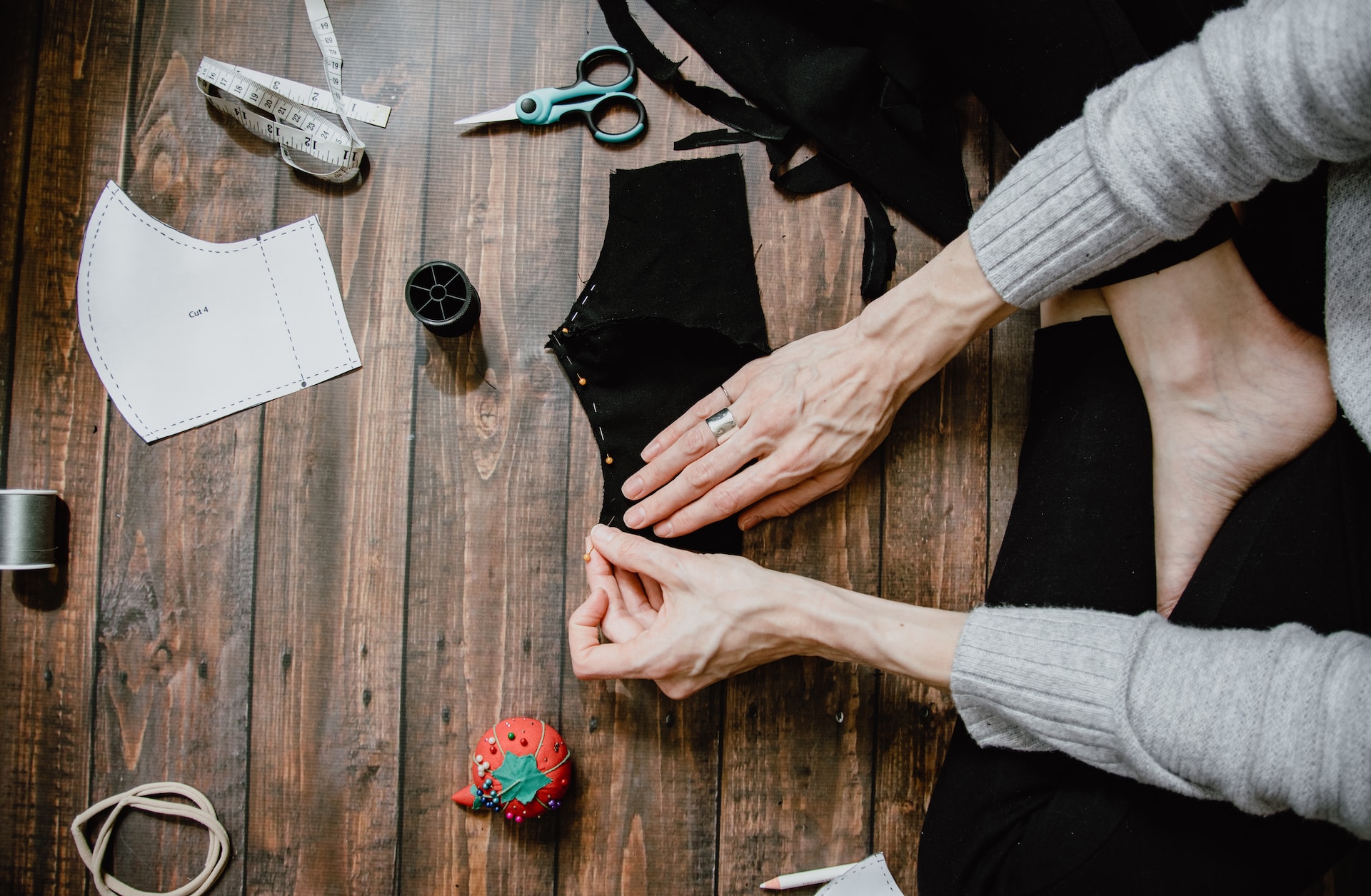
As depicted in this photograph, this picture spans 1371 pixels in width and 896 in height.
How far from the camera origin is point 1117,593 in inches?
38.3

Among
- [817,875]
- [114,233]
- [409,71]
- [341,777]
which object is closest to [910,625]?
[817,875]

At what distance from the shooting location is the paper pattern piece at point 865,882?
1.16 meters

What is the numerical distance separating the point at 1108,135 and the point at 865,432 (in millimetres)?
447

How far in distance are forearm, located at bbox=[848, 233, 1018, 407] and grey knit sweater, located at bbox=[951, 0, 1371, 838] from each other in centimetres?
4

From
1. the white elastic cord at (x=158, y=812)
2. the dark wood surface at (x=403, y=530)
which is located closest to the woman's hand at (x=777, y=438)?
the dark wood surface at (x=403, y=530)

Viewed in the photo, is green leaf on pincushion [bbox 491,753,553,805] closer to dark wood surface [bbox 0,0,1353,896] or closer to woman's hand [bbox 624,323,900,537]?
dark wood surface [bbox 0,0,1353,896]

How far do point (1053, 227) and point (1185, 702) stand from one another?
530mm

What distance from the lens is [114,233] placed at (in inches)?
46.5

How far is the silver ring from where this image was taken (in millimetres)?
1082

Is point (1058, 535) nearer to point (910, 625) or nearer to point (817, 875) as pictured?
point (910, 625)

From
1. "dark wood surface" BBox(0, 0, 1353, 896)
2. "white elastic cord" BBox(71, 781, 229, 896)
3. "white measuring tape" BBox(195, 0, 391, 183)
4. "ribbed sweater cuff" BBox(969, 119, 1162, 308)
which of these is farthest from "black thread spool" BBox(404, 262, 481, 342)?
"white elastic cord" BBox(71, 781, 229, 896)

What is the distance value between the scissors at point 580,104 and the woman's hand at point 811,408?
1.41 ft

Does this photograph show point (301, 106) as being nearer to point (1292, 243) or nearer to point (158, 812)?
point (158, 812)

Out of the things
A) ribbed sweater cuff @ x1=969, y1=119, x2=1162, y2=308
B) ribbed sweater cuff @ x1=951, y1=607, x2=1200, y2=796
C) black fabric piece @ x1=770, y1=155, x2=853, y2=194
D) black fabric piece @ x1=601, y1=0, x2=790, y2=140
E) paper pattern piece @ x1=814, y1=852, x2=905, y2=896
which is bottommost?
paper pattern piece @ x1=814, y1=852, x2=905, y2=896
